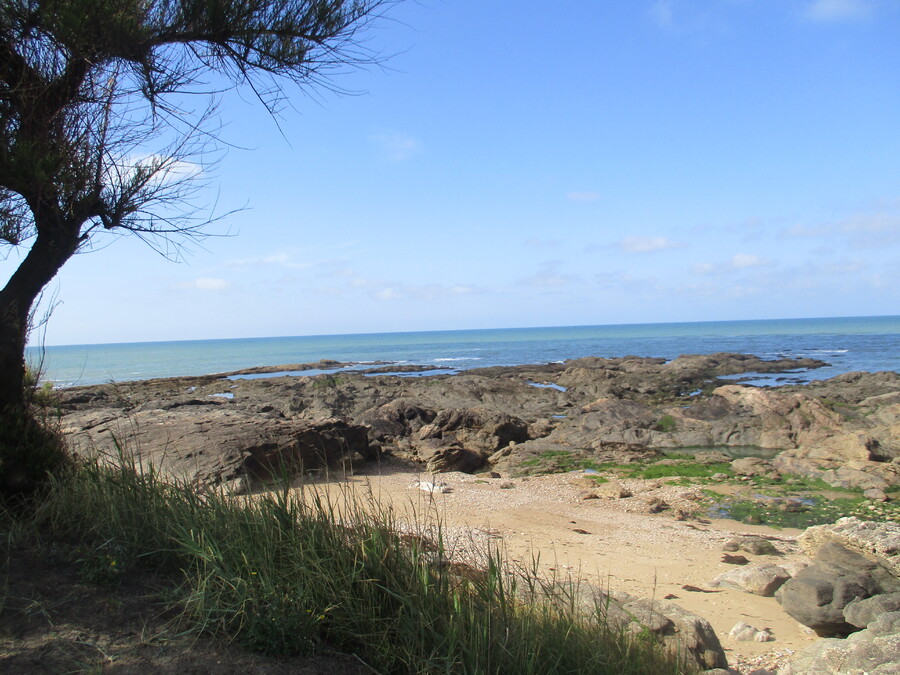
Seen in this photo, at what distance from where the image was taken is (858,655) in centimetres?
458

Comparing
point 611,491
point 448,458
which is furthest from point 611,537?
point 448,458

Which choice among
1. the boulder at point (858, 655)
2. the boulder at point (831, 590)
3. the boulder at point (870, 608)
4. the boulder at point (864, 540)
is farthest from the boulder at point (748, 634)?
the boulder at point (864, 540)

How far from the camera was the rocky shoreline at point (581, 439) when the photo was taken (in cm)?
609

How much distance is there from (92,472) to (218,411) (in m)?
7.30

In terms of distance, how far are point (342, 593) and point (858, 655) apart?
3.77 m

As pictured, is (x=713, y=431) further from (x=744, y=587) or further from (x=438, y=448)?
(x=744, y=587)

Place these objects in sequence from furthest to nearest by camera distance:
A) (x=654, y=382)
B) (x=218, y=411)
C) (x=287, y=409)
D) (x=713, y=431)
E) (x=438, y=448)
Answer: (x=654, y=382), (x=287, y=409), (x=713, y=431), (x=438, y=448), (x=218, y=411)

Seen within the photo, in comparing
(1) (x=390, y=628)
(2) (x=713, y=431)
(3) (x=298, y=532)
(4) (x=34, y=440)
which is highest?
(4) (x=34, y=440)

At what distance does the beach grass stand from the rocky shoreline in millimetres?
531

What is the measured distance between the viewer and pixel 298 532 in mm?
3846

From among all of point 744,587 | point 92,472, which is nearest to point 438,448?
point 744,587

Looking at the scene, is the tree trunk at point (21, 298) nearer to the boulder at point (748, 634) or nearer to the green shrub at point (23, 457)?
the green shrub at point (23, 457)

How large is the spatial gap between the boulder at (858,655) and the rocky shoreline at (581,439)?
39mm

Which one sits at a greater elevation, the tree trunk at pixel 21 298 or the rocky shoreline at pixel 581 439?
the tree trunk at pixel 21 298
